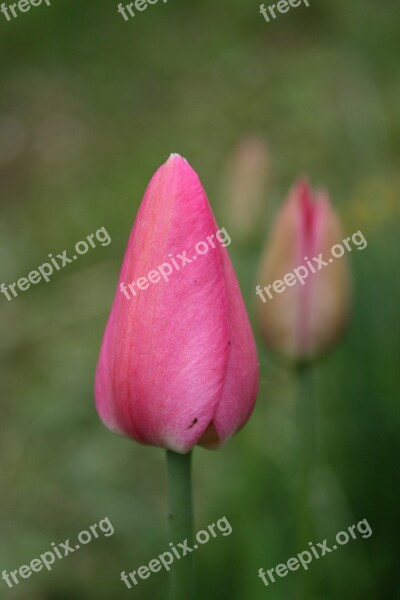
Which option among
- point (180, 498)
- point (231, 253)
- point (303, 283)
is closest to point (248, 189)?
point (231, 253)

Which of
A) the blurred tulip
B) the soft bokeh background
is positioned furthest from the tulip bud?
the blurred tulip

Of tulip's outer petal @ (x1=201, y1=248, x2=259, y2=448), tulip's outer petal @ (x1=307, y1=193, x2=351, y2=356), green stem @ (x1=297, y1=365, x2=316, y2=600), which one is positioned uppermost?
tulip's outer petal @ (x1=201, y1=248, x2=259, y2=448)

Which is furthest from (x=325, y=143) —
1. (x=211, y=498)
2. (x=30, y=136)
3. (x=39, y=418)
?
(x=211, y=498)

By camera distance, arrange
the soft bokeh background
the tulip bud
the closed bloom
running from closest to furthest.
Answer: the closed bloom, the tulip bud, the soft bokeh background

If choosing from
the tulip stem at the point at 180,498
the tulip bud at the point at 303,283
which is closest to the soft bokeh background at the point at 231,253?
the tulip bud at the point at 303,283

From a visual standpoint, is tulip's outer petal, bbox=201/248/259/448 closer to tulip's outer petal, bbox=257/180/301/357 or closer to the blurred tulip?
tulip's outer petal, bbox=257/180/301/357

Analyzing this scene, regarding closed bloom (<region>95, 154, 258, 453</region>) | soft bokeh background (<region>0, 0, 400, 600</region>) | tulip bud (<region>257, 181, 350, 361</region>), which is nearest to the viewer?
closed bloom (<region>95, 154, 258, 453</region>)
